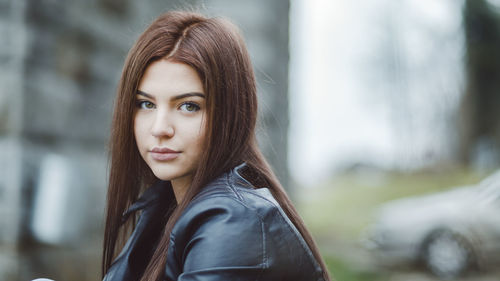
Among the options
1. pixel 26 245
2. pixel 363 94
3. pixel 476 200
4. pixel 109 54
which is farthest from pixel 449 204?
pixel 363 94

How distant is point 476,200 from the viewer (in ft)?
20.8

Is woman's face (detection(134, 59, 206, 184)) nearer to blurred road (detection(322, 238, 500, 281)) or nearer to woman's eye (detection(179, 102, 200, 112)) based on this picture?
woman's eye (detection(179, 102, 200, 112))

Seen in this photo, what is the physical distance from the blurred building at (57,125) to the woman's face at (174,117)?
4.30 ft

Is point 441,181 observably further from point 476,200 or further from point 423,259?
point 476,200

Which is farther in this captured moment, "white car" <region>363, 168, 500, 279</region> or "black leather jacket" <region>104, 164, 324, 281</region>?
"white car" <region>363, 168, 500, 279</region>

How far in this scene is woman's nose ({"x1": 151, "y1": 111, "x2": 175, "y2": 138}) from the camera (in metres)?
1.53

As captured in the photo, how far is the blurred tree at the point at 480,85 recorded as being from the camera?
42.8 feet

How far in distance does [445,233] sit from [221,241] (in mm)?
6140

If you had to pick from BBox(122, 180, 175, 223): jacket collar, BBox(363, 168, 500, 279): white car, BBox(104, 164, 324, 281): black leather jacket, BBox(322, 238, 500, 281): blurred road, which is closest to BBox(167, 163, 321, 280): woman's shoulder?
BBox(104, 164, 324, 281): black leather jacket

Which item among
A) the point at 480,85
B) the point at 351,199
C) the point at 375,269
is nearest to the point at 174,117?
the point at 375,269

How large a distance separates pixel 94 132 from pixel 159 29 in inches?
100

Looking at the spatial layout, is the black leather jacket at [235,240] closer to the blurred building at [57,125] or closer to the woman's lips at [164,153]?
the woman's lips at [164,153]

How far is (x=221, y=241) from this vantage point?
1.26 m

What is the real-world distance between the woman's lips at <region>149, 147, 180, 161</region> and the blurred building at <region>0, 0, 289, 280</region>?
1.35 metres
